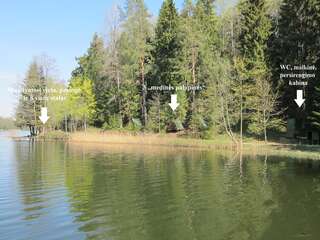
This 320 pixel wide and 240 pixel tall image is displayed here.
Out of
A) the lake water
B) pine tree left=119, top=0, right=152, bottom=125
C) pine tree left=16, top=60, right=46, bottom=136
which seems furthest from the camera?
pine tree left=16, top=60, right=46, bottom=136

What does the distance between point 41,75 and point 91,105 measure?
46.6ft

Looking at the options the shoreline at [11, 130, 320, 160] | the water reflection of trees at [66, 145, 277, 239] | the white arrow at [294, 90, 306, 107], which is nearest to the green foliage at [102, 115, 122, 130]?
the shoreline at [11, 130, 320, 160]

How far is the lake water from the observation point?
13.7 m

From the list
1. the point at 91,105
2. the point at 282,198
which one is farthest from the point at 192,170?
the point at 91,105

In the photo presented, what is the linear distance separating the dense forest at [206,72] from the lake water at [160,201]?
1857 cm

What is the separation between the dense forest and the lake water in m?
18.6

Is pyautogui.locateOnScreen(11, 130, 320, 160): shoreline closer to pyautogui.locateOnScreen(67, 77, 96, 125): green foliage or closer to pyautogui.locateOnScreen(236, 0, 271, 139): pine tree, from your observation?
pyautogui.locateOnScreen(236, 0, 271, 139): pine tree

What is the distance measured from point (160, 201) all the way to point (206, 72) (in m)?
37.1

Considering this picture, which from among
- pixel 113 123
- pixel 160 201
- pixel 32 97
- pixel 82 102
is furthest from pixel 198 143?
pixel 32 97

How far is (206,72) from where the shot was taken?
53781mm

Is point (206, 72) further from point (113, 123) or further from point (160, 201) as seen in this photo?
point (160, 201)

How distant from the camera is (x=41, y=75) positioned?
81.6m

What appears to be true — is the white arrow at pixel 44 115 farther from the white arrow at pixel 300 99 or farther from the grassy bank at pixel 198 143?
the white arrow at pixel 300 99

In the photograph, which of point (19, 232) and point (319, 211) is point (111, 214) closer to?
point (19, 232)
